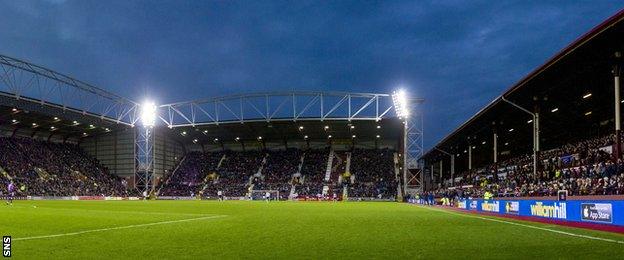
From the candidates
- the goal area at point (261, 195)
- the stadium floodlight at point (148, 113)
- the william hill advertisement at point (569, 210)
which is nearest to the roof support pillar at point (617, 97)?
the william hill advertisement at point (569, 210)

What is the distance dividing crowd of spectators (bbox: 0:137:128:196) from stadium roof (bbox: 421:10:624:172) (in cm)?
4802

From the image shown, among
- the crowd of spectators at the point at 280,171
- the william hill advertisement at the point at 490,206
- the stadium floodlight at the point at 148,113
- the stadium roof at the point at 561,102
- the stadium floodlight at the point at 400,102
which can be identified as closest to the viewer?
the stadium roof at the point at 561,102

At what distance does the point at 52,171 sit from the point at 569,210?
6636 cm

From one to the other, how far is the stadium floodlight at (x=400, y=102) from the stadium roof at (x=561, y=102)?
240 inches

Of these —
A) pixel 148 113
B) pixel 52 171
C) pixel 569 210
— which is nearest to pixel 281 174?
pixel 148 113

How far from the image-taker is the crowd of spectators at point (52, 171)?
202ft

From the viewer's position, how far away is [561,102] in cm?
3988

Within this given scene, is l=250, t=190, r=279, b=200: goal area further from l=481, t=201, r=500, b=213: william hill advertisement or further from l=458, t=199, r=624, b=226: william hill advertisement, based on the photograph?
l=458, t=199, r=624, b=226: william hill advertisement

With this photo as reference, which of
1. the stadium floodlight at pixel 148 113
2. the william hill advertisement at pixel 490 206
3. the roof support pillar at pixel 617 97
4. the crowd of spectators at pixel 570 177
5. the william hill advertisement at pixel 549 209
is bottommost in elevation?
the william hill advertisement at pixel 490 206

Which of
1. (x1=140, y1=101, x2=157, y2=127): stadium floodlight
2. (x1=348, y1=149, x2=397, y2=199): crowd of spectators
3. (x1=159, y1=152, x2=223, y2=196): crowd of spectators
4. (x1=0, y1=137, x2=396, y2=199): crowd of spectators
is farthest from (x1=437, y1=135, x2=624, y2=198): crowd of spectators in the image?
(x1=159, y1=152, x2=223, y2=196): crowd of spectators

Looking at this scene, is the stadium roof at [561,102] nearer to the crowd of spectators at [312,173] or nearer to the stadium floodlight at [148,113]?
the crowd of spectators at [312,173]

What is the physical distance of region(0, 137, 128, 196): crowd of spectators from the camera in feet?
202

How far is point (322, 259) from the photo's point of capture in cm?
822

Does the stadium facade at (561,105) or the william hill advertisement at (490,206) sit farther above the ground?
the stadium facade at (561,105)
